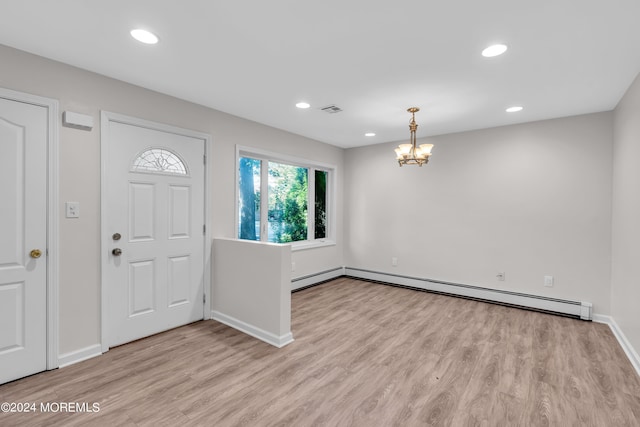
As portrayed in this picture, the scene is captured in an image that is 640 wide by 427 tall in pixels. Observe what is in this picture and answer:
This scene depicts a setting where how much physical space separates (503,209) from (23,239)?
512cm

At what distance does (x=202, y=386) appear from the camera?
224 centimetres

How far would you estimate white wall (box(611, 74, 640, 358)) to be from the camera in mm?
2621

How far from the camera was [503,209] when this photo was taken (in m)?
4.21

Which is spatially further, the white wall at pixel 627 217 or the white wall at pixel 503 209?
the white wall at pixel 503 209

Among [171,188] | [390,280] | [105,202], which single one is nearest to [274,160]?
[171,188]

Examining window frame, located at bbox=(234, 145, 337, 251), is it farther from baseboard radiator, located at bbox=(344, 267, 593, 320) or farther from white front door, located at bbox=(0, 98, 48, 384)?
white front door, located at bbox=(0, 98, 48, 384)

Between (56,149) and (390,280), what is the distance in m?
4.67

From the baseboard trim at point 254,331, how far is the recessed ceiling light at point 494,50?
9.52 feet

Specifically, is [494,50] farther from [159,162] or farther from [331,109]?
[159,162]

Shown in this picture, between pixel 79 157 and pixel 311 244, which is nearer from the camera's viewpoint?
pixel 79 157

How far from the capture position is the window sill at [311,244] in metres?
4.91

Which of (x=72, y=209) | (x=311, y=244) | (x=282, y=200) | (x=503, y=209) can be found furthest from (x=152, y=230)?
(x=503, y=209)

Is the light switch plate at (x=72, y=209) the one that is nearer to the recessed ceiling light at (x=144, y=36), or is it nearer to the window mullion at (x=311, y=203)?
the recessed ceiling light at (x=144, y=36)

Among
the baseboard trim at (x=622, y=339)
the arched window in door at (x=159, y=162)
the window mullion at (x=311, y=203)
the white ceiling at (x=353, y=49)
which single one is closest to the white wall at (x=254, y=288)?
the arched window in door at (x=159, y=162)
